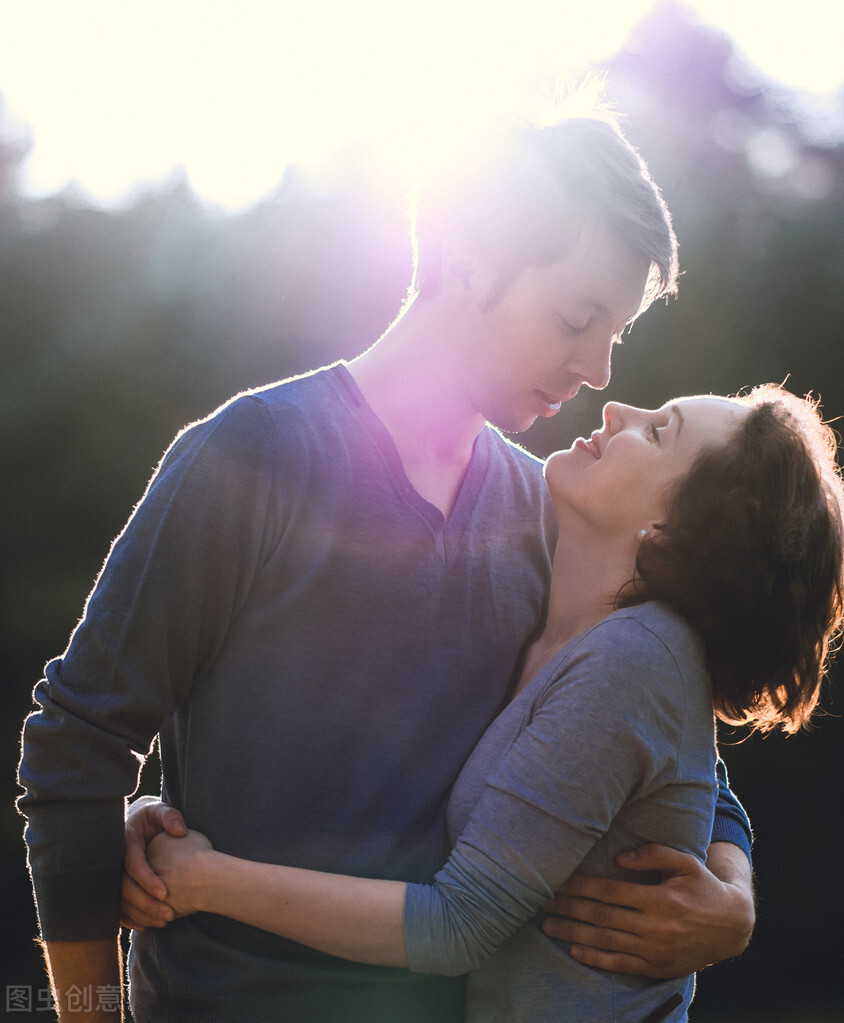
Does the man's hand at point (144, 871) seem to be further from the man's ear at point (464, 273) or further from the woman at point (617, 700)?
the man's ear at point (464, 273)

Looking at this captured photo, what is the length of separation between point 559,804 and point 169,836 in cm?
55

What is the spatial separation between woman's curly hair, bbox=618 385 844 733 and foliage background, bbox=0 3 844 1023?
295 centimetres

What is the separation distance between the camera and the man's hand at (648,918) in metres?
1.29

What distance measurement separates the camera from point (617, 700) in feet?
4.07

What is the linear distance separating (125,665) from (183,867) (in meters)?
0.28

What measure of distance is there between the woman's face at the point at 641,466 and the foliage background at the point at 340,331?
2876mm

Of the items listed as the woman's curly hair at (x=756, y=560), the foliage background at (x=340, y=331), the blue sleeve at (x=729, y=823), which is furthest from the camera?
the foliage background at (x=340, y=331)

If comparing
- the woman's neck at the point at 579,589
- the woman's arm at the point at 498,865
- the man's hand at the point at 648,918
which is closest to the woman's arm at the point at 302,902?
the woman's arm at the point at 498,865

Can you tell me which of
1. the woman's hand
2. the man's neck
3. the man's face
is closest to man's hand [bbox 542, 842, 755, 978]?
the woman's hand

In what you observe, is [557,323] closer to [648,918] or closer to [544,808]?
[544,808]

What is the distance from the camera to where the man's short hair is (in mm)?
1485

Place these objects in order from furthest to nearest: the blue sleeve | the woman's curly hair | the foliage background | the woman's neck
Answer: the foliage background → the blue sleeve → the woman's neck → the woman's curly hair

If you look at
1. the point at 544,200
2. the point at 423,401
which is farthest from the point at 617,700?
the point at 544,200

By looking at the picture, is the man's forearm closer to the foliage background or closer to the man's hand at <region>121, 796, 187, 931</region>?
the man's hand at <region>121, 796, 187, 931</region>
